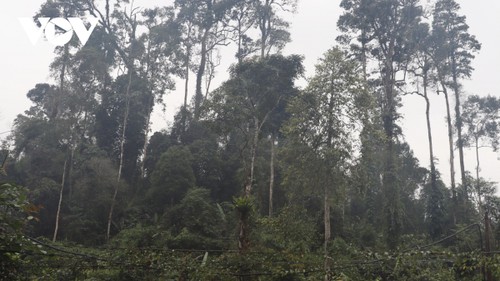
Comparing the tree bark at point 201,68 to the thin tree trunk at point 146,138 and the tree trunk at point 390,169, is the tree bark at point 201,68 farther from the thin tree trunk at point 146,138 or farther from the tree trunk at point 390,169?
the tree trunk at point 390,169

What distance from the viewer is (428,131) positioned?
79.6 feet

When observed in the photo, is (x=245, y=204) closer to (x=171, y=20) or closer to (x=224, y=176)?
(x=224, y=176)

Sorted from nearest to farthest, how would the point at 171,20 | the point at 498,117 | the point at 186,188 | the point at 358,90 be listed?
the point at 358,90
the point at 186,188
the point at 498,117
the point at 171,20

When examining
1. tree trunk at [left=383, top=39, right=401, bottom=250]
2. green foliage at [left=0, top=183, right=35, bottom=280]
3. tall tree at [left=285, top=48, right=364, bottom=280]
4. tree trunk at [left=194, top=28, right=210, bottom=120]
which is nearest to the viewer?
green foliage at [left=0, top=183, right=35, bottom=280]

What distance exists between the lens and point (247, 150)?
23.2 metres

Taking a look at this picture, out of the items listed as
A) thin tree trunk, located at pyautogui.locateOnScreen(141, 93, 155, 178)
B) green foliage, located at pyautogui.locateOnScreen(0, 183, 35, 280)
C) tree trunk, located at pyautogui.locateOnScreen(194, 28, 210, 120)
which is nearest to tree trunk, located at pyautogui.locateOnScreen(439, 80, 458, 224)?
tree trunk, located at pyautogui.locateOnScreen(194, 28, 210, 120)

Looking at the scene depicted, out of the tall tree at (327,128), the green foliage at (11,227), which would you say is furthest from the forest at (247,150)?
the green foliage at (11,227)

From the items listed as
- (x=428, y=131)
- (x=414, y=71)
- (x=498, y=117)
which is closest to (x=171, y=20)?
(x=414, y=71)

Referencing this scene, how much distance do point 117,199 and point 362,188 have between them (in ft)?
45.6

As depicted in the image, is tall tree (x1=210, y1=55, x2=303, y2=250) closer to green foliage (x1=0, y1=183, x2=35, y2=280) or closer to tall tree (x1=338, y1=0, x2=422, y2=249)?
tall tree (x1=338, y1=0, x2=422, y2=249)

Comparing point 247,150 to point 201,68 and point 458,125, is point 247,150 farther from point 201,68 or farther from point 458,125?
point 458,125

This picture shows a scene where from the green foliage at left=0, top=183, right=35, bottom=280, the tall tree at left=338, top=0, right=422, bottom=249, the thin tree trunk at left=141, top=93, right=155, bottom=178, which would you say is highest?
the tall tree at left=338, top=0, right=422, bottom=249

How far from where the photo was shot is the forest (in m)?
12.2

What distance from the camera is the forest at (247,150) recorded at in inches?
481
